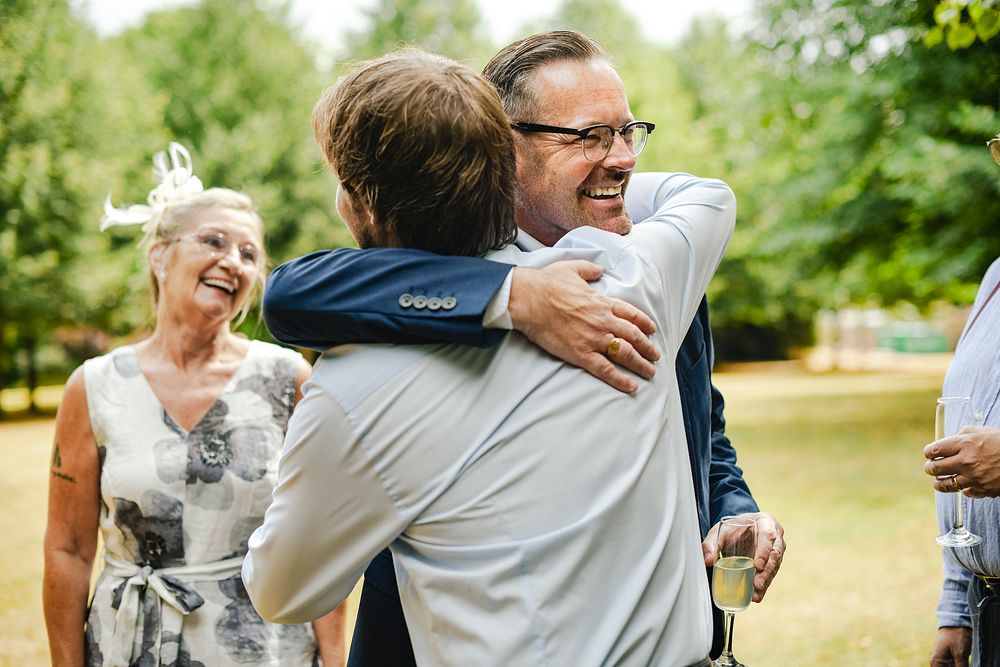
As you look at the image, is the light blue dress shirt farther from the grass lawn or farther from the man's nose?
the grass lawn

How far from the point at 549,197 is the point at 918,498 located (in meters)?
11.4

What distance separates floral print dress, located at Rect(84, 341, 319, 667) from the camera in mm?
2904

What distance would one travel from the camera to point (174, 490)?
2.98 metres

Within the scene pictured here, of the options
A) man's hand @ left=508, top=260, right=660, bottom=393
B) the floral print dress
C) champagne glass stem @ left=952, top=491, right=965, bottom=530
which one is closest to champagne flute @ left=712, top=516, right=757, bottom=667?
man's hand @ left=508, top=260, right=660, bottom=393

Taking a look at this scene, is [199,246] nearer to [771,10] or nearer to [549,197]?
[549,197]

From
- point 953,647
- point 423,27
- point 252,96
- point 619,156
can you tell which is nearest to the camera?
point 619,156

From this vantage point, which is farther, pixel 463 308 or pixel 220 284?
pixel 220 284

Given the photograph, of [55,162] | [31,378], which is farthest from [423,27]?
[31,378]

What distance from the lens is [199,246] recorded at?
10.8 ft

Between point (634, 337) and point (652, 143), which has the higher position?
point (652, 143)

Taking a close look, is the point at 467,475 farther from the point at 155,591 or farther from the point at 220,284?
the point at 220,284

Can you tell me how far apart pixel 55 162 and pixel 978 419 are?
24.5 m

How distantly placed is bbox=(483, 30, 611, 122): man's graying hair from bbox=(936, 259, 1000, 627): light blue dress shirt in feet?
5.07

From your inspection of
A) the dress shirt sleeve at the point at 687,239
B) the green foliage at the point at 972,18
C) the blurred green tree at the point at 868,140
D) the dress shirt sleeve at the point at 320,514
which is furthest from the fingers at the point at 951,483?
the blurred green tree at the point at 868,140
